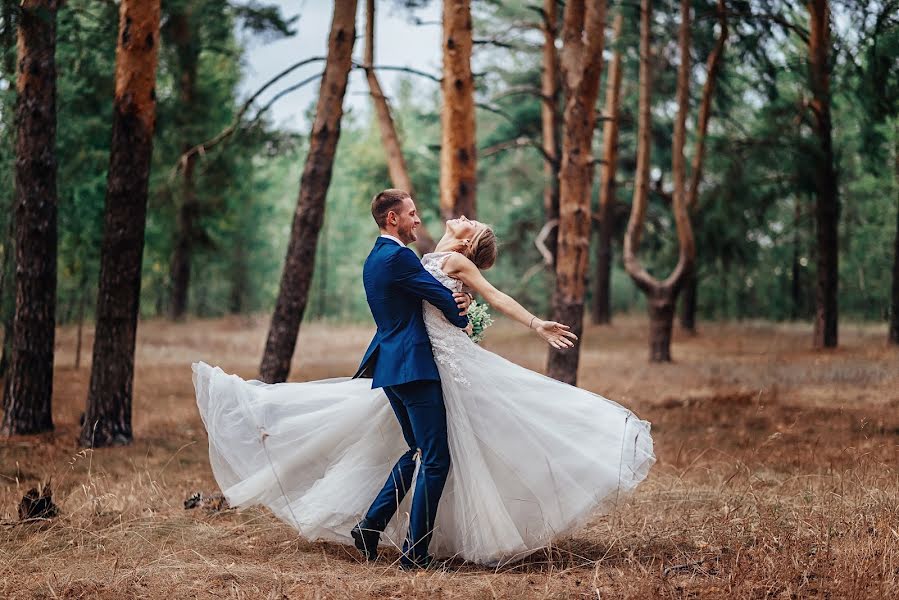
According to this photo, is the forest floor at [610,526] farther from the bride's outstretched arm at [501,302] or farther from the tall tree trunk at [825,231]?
the tall tree trunk at [825,231]

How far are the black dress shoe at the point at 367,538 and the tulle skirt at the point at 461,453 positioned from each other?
4.5 inches

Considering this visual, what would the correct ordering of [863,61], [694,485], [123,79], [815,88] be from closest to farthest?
[694,485], [123,79], [863,61], [815,88]

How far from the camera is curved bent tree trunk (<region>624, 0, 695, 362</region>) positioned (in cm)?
1700

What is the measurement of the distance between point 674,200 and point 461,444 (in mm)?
13336

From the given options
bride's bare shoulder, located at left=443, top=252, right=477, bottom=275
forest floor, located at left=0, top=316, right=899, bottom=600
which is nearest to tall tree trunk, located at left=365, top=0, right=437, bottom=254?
forest floor, located at left=0, top=316, right=899, bottom=600

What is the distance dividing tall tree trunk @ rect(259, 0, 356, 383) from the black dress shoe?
20.0 ft

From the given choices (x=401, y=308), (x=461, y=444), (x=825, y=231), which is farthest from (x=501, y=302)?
(x=825, y=231)

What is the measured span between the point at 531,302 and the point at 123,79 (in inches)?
792

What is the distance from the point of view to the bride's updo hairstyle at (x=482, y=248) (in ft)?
17.8

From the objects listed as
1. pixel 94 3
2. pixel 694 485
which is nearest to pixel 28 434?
pixel 694 485

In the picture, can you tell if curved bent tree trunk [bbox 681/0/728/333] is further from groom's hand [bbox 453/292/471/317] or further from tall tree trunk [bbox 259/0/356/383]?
groom's hand [bbox 453/292/471/317]

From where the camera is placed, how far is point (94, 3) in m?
14.1

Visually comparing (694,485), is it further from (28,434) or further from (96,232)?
(96,232)

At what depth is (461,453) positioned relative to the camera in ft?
17.2
